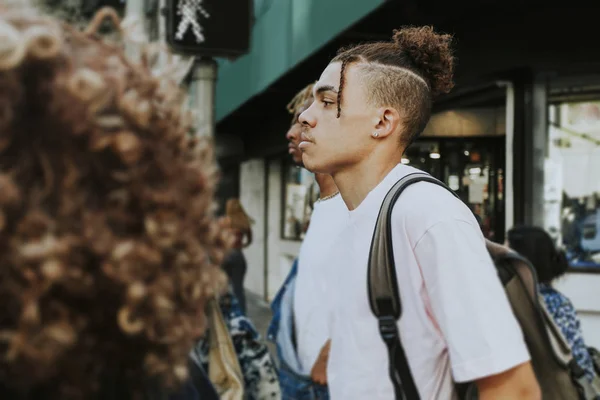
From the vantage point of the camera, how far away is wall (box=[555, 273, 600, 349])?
7207 millimetres

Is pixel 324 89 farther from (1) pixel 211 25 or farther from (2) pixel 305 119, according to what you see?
(1) pixel 211 25

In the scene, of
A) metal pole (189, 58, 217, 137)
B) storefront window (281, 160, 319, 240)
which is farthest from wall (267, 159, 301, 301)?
metal pole (189, 58, 217, 137)

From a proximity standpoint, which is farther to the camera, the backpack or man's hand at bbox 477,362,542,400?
the backpack

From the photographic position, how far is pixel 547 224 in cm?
722

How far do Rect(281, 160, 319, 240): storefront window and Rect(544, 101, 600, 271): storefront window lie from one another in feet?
20.5

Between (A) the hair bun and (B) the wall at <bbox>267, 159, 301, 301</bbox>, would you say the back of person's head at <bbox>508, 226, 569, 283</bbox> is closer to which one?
(A) the hair bun

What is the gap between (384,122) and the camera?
2324 mm

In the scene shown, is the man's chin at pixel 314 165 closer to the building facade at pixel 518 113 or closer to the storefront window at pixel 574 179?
the building facade at pixel 518 113

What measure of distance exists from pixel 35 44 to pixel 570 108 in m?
6.95

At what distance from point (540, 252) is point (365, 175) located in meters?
2.30

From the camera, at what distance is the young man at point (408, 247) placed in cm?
184

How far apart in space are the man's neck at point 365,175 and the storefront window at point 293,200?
35.3ft

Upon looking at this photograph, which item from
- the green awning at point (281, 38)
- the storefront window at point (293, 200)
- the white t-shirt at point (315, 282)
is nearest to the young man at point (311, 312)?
the white t-shirt at point (315, 282)

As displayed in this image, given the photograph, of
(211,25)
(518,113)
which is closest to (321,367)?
(211,25)
